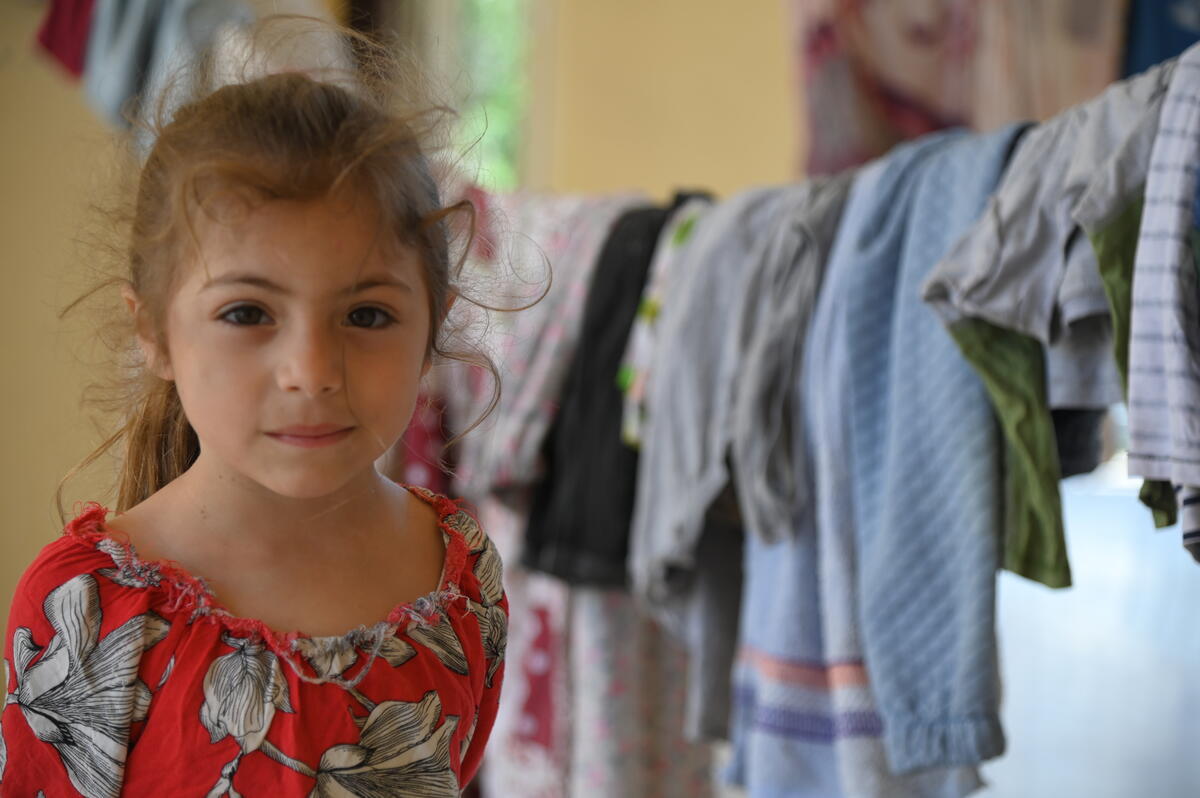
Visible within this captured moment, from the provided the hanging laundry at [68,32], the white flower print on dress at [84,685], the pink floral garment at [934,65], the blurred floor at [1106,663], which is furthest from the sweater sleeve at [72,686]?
the pink floral garment at [934,65]

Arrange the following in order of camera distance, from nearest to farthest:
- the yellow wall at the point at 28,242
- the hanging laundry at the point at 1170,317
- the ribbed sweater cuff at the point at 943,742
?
the hanging laundry at the point at 1170,317 → the ribbed sweater cuff at the point at 943,742 → the yellow wall at the point at 28,242

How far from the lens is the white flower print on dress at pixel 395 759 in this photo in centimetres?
53

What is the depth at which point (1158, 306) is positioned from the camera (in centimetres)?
76

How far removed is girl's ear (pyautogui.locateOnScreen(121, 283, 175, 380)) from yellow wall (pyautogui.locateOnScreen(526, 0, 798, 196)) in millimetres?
1748

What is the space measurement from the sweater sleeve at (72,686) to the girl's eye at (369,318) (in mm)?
161

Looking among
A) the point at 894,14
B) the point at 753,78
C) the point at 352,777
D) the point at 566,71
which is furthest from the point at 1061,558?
the point at 566,71

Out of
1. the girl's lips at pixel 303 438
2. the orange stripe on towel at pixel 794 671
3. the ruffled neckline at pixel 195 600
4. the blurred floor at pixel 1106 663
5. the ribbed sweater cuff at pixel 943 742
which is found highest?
the girl's lips at pixel 303 438

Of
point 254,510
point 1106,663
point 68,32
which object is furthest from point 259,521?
point 1106,663

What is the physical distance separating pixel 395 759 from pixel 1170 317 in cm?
54

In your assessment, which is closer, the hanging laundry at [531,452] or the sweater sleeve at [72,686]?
the sweater sleeve at [72,686]

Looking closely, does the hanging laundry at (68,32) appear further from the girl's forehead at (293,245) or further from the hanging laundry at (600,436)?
the girl's forehead at (293,245)

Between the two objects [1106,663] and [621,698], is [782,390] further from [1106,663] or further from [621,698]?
[1106,663]

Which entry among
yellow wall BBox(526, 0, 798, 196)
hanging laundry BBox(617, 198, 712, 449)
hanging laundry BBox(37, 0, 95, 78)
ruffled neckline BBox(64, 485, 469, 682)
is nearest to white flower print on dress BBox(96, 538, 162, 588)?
ruffled neckline BBox(64, 485, 469, 682)

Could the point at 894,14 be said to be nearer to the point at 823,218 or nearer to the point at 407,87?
the point at 823,218
